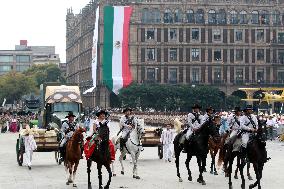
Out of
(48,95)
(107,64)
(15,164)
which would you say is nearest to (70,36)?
(107,64)

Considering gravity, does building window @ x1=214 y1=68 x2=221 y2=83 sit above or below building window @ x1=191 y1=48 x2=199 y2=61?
below

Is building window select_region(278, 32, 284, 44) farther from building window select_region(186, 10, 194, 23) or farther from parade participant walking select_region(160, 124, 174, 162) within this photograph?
parade participant walking select_region(160, 124, 174, 162)

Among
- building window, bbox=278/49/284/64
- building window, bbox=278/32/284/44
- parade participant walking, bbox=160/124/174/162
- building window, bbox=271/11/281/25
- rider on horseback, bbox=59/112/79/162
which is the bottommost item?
parade participant walking, bbox=160/124/174/162

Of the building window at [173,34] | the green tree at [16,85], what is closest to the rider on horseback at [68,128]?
the building window at [173,34]

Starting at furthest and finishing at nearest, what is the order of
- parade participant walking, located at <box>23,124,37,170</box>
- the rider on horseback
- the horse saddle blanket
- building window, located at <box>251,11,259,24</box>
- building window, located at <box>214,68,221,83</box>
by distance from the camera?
1. building window, located at <box>251,11,259,24</box>
2. building window, located at <box>214,68,221,83</box>
3. parade participant walking, located at <box>23,124,37,170</box>
4. the rider on horseback
5. the horse saddle blanket

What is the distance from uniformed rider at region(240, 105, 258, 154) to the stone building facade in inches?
3678

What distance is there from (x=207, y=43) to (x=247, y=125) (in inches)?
3785

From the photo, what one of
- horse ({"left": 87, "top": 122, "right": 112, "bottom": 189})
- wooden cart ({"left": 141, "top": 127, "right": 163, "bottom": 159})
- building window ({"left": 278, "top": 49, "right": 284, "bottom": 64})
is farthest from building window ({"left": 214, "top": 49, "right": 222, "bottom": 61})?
horse ({"left": 87, "top": 122, "right": 112, "bottom": 189})

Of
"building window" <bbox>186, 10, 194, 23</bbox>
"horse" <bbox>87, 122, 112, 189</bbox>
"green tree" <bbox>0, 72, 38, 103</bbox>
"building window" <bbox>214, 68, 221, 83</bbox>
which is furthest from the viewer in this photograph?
"green tree" <bbox>0, 72, 38, 103</bbox>

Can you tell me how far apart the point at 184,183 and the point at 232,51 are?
9555 centimetres

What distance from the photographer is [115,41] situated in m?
85.3

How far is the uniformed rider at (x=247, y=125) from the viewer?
18709 mm

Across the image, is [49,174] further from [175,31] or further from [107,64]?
[175,31]

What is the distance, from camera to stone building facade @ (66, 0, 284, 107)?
370 feet
